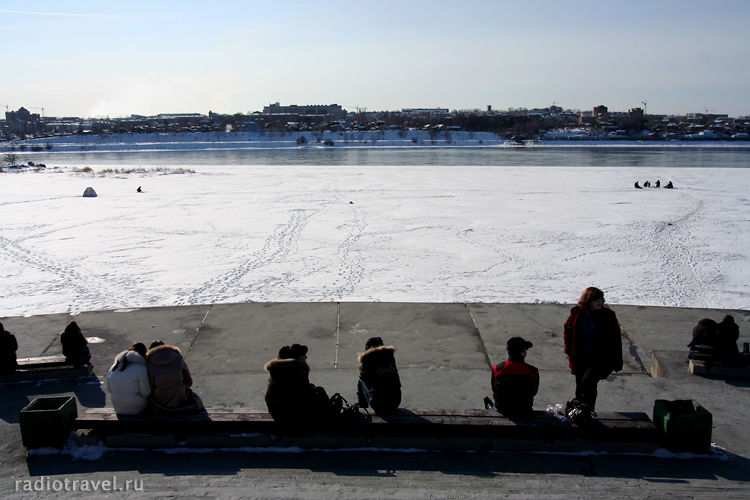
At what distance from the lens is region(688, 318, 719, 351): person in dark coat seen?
5.87 metres

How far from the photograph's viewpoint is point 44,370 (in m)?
5.89

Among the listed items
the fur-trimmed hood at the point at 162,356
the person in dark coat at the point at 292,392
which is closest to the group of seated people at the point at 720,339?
the person in dark coat at the point at 292,392

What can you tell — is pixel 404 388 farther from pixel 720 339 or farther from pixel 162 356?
pixel 720 339

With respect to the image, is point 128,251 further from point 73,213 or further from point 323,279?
point 73,213

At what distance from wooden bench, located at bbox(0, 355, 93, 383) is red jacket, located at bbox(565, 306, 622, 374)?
5.11 meters

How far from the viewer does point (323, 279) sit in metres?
10.3

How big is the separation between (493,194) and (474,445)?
19934mm

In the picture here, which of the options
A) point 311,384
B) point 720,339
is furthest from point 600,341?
point 311,384

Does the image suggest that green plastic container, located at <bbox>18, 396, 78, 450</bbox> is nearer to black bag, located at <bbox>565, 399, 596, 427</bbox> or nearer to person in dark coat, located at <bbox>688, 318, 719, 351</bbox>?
black bag, located at <bbox>565, 399, 596, 427</bbox>

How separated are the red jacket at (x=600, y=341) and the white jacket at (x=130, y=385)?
3.66 m

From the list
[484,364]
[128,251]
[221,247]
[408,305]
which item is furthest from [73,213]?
[484,364]

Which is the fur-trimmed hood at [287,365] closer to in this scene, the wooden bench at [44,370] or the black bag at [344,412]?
the black bag at [344,412]

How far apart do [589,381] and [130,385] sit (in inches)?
154

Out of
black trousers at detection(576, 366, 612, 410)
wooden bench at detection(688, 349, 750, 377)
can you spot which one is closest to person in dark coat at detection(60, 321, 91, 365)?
black trousers at detection(576, 366, 612, 410)
